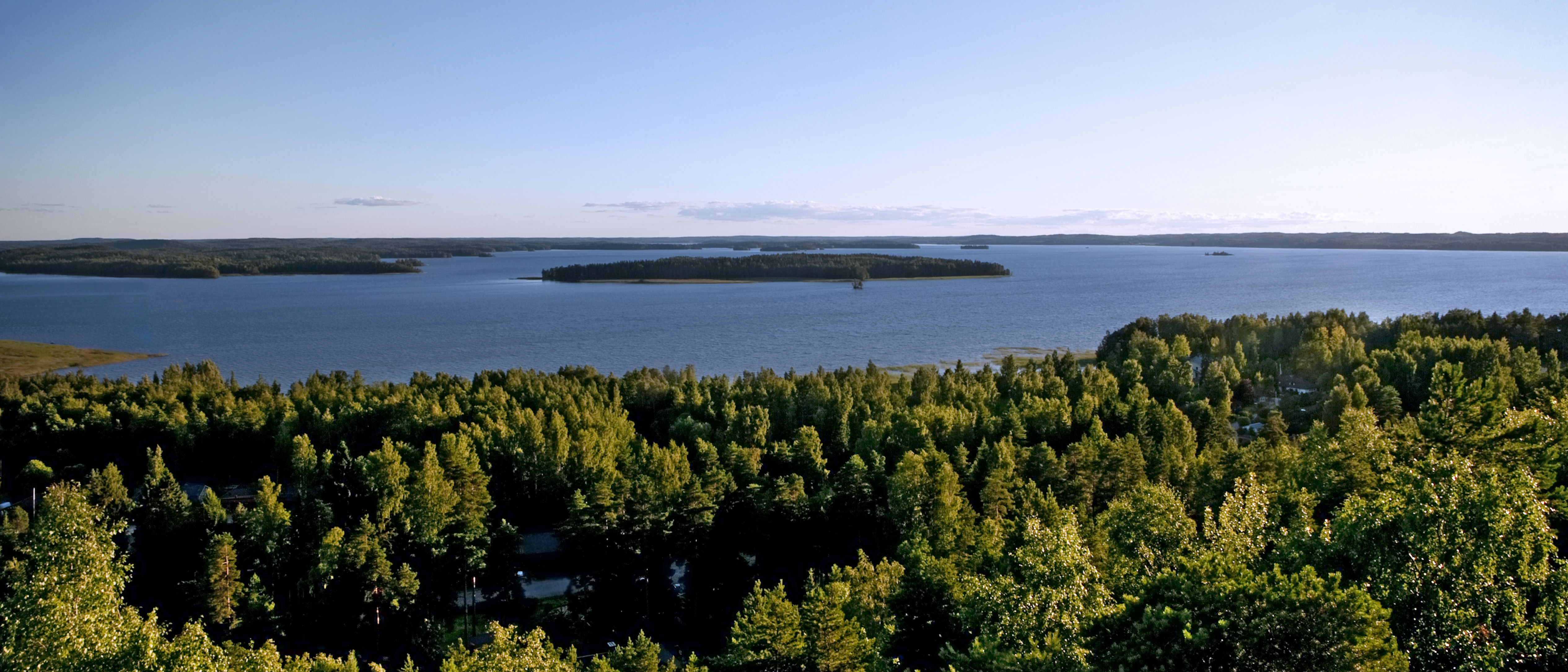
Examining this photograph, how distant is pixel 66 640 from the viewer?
16094 millimetres

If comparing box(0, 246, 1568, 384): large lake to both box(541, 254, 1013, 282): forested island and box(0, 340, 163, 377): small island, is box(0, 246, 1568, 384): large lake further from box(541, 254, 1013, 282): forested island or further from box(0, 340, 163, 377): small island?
box(541, 254, 1013, 282): forested island

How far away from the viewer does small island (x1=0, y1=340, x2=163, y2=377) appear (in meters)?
78.2

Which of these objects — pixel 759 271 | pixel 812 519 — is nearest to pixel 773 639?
pixel 812 519

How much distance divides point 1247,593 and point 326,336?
9741cm

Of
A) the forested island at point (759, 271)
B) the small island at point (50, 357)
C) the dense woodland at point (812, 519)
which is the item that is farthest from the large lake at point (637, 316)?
the dense woodland at point (812, 519)

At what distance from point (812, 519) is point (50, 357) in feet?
274

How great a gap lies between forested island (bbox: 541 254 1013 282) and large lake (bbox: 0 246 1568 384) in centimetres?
626

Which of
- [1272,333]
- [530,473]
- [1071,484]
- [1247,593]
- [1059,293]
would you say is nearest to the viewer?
[1247,593]

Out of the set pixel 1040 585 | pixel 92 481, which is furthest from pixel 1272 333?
pixel 92 481

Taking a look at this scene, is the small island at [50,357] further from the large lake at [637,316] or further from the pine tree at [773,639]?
the pine tree at [773,639]

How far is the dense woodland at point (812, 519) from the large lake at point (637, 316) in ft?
78.8

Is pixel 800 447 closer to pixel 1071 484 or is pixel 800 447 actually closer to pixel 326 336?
pixel 1071 484

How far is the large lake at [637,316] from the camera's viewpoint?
81438mm

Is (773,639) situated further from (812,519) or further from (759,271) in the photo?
(759,271)
